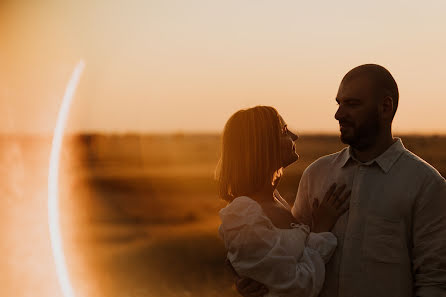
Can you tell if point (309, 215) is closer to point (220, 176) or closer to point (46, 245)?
point (220, 176)

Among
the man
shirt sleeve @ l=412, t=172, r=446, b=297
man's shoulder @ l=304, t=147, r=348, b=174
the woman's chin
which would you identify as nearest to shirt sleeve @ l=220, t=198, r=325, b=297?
the man

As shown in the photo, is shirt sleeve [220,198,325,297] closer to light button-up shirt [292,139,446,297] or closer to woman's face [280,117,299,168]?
light button-up shirt [292,139,446,297]

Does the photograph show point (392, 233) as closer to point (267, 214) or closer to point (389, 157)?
point (389, 157)

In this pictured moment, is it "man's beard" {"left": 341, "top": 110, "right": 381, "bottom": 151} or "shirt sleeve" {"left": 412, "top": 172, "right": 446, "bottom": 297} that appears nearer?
"shirt sleeve" {"left": 412, "top": 172, "right": 446, "bottom": 297}

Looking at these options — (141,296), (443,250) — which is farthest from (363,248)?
(141,296)

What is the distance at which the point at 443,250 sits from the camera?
10.2 feet

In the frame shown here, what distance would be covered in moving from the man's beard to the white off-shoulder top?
0.65m

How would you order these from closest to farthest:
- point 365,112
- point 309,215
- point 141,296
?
point 365,112
point 309,215
point 141,296

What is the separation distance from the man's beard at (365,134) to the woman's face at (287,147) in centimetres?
31

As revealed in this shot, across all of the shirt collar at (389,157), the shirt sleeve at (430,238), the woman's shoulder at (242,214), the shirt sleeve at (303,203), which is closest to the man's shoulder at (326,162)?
the shirt sleeve at (303,203)

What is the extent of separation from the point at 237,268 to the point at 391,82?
146cm

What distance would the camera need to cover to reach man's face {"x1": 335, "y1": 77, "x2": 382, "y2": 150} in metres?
3.29

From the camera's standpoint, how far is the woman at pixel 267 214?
3.01 m

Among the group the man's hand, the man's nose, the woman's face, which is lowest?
the man's hand
